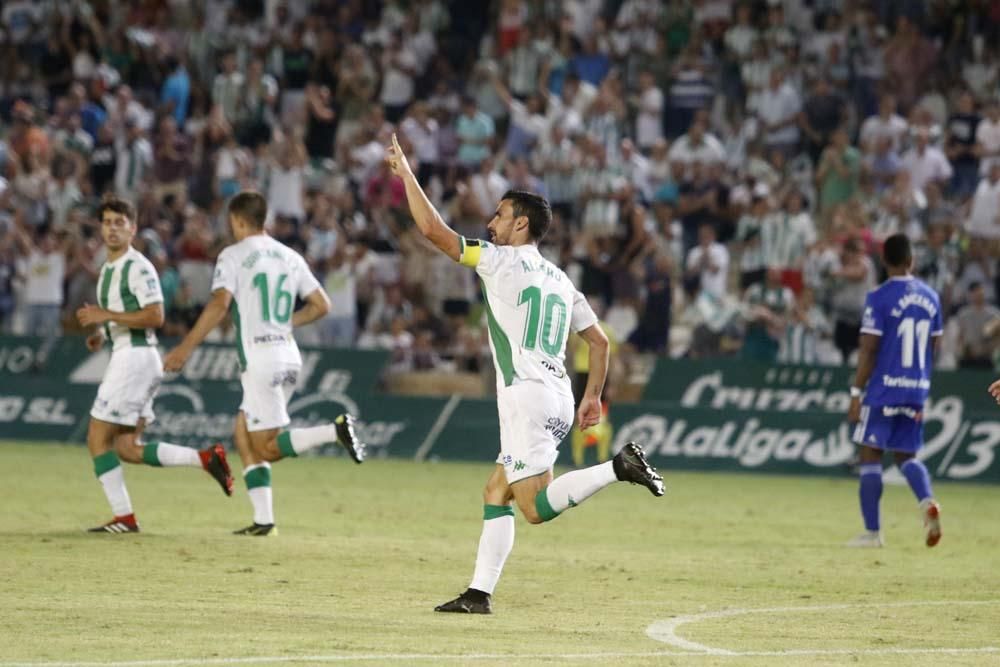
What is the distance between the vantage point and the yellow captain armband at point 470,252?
9.96m

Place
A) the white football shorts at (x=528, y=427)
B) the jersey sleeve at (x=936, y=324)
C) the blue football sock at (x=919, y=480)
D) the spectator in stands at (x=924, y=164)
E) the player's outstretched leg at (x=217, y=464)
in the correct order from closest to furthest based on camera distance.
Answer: the white football shorts at (x=528, y=427), the player's outstretched leg at (x=217, y=464), the blue football sock at (x=919, y=480), the jersey sleeve at (x=936, y=324), the spectator in stands at (x=924, y=164)

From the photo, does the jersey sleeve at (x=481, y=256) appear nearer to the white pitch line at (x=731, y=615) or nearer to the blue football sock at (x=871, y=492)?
the white pitch line at (x=731, y=615)

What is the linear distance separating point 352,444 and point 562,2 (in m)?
17.4

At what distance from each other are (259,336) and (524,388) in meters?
4.48

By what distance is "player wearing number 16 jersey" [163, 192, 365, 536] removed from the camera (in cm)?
1401

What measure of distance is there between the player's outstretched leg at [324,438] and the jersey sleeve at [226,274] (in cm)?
122

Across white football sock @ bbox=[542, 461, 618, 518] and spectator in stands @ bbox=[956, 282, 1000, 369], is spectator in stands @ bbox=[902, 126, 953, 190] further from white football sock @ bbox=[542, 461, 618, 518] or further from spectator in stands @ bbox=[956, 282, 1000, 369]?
white football sock @ bbox=[542, 461, 618, 518]

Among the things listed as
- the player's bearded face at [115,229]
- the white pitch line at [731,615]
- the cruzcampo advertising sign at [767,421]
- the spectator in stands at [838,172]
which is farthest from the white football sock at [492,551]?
the spectator in stands at [838,172]

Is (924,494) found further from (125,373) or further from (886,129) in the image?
(886,129)

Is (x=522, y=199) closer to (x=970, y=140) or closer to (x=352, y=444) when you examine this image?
(x=352, y=444)

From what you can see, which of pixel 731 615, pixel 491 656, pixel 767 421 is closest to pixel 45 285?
pixel 767 421

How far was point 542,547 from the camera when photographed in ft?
46.2

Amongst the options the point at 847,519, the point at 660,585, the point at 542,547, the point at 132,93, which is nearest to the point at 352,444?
the point at 542,547

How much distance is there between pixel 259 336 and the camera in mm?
14133
